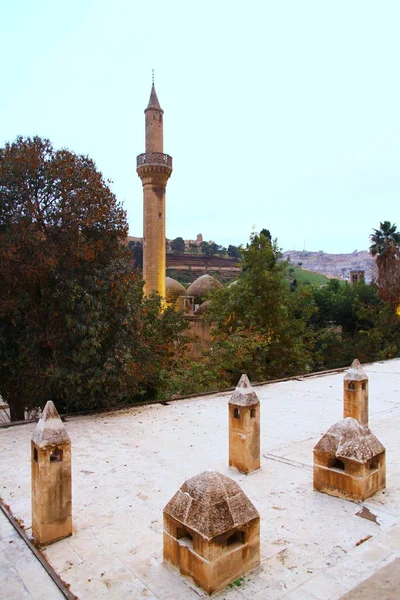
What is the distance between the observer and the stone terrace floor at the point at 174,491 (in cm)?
388

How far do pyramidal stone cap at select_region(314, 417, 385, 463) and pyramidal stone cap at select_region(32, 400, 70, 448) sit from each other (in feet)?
10.7

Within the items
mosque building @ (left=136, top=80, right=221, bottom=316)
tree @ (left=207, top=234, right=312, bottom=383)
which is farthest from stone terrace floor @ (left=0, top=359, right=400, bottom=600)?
mosque building @ (left=136, top=80, right=221, bottom=316)

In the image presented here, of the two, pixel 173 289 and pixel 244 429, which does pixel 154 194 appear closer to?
pixel 173 289

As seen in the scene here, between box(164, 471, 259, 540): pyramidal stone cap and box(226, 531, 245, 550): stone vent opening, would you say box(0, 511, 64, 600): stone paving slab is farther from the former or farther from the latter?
box(226, 531, 245, 550): stone vent opening

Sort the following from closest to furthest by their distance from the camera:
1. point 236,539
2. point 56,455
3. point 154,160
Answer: point 236,539, point 56,455, point 154,160

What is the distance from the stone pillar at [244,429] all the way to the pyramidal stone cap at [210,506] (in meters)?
2.15

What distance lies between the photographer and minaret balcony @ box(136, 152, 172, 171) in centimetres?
2680

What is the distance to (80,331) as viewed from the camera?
9188 mm

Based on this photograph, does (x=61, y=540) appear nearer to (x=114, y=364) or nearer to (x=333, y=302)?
(x=114, y=364)

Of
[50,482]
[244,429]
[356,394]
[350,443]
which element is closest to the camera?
[50,482]

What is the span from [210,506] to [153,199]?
24947mm

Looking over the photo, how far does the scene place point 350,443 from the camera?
5395 millimetres

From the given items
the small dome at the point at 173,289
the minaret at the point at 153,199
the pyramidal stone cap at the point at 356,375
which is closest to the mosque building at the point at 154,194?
the minaret at the point at 153,199

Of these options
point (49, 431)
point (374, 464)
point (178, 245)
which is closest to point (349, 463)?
point (374, 464)
